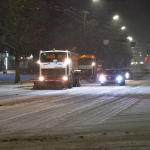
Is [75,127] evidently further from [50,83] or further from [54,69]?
[54,69]

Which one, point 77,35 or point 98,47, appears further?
point 98,47

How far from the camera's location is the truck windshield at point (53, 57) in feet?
85.9

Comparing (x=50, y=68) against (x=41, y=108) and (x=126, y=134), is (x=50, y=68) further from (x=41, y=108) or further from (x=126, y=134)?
(x=126, y=134)

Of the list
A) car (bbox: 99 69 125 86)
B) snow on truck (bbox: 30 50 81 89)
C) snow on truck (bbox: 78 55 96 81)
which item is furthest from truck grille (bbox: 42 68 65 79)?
snow on truck (bbox: 78 55 96 81)

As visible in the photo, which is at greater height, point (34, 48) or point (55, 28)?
point (55, 28)

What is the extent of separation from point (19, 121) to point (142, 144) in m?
4.63

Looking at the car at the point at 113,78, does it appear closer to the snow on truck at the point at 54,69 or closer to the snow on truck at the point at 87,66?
the snow on truck at the point at 54,69

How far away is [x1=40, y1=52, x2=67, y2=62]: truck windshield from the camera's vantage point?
1030 inches

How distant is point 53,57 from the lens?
26.4 meters

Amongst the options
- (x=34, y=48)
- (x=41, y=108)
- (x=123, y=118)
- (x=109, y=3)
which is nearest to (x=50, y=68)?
(x=41, y=108)

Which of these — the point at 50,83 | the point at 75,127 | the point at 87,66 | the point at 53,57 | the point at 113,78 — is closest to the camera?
the point at 75,127

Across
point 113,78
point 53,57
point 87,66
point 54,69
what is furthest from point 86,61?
point 54,69

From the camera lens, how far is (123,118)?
1122cm

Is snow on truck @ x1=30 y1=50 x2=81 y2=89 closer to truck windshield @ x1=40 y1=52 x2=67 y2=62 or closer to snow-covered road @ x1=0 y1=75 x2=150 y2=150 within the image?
truck windshield @ x1=40 y1=52 x2=67 y2=62
